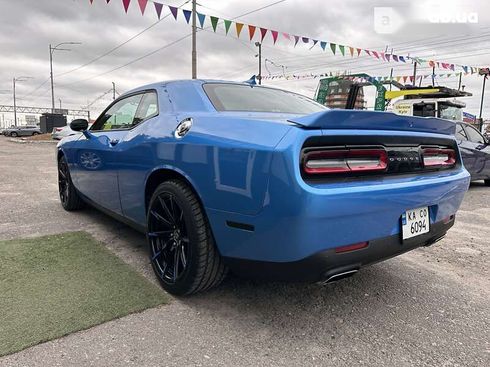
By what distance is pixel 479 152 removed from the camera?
764 centimetres

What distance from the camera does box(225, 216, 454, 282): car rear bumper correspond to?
192cm

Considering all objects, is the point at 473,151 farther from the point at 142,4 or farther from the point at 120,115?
the point at 142,4

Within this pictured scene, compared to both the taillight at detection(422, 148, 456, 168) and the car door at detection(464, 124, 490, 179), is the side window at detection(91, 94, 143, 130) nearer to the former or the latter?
the taillight at detection(422, 148, 456, 168)

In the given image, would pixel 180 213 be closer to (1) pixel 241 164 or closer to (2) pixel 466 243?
(1) pixel 241 164

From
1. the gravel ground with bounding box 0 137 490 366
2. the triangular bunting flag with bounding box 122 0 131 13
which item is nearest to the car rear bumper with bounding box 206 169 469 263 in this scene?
the gravel ground with bounding box 0 137 490 366

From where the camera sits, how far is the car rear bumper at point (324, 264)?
6.28 feet

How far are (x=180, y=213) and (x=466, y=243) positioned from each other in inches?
125

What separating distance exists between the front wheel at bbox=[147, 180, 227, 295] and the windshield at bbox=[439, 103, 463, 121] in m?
10.5

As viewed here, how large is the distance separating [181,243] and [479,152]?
720cm

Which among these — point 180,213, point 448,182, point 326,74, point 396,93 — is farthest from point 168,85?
point 326,74

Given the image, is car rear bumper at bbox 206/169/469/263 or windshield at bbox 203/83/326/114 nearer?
car rear bumper at bbox 206/169/469/263

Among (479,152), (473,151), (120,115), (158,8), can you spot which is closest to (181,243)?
(120,115)

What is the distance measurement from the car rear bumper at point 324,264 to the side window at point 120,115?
5.69ft

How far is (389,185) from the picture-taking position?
6.91 feet
